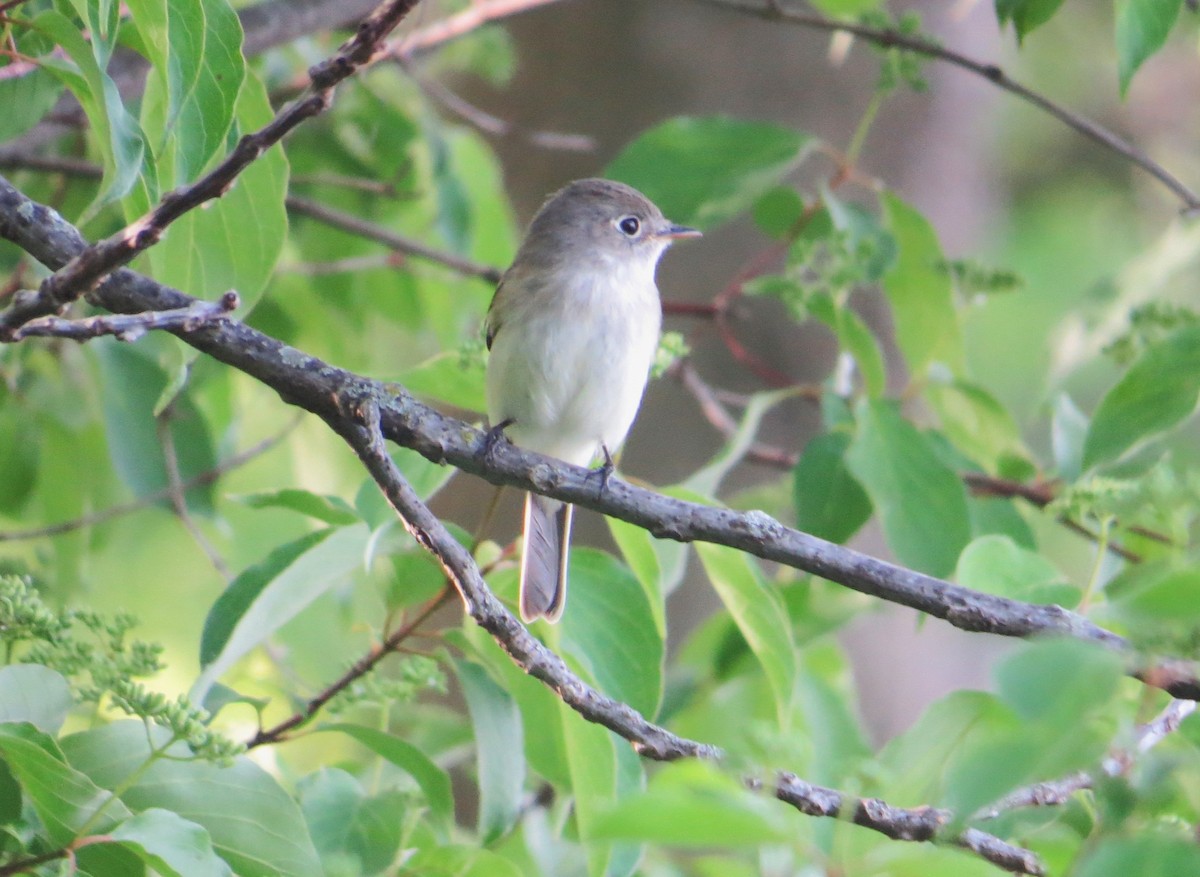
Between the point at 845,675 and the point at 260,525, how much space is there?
2.21m

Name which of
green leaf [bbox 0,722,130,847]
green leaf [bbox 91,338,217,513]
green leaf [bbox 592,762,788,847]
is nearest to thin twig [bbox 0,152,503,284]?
green leaf [bbox 91,338,217,513]

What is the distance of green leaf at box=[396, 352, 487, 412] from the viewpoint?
2.74 meters

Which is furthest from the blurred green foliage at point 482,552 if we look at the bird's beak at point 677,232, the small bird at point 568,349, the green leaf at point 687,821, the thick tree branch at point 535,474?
the small bird at point 568,349

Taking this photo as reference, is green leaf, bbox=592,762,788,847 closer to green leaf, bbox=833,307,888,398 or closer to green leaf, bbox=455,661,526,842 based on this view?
green leaf, bbox=455,661,526,842

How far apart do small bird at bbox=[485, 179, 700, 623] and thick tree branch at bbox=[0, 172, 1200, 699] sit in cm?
137

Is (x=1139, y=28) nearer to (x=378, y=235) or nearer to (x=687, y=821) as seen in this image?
(x=687, y=821)

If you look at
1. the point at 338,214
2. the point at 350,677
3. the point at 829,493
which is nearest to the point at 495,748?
the point at 350,677

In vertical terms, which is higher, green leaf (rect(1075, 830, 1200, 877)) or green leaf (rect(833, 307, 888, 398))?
green leaf (rect(833, 307, 888, 398))

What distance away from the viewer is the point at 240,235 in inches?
95.0

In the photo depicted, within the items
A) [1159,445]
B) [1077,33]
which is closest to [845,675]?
[1159,445]

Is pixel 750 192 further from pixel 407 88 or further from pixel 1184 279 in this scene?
pixel 1184 279

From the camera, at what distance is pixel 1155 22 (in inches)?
97.7

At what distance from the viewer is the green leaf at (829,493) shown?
3.28 m

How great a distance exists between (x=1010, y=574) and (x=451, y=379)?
3.92 ft
